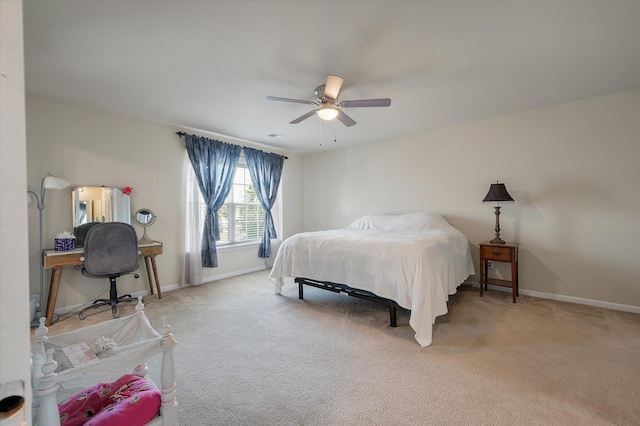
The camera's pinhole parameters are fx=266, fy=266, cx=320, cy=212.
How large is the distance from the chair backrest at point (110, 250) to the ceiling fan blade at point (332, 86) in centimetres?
254

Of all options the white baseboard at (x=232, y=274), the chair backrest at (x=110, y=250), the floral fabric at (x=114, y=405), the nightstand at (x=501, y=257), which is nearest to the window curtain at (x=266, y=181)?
the white baseboard at (x=232, y=274)

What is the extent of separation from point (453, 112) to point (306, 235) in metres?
2.46

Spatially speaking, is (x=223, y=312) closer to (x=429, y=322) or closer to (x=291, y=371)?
(x=291, y=371)

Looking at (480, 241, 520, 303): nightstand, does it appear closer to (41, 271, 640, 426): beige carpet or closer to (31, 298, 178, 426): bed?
(41, 271, 640, 426): beige carpet

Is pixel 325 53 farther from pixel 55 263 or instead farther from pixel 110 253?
pixel 55 263

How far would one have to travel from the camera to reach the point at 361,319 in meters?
2.69

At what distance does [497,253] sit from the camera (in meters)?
3.21

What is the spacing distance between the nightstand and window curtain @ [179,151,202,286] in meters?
3.92

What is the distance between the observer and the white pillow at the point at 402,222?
12.5 ft

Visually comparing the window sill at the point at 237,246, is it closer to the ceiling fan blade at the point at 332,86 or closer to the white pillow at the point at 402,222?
the white pillow at the point at 402,222

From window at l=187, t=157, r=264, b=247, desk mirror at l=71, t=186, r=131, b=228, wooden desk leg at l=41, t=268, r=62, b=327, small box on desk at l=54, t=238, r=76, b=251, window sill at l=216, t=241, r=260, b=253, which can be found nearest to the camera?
wooden desk leg at l=41, t=268, r=62, b=327

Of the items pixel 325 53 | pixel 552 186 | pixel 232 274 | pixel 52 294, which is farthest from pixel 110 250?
pixel 552 186

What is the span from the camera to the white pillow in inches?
150

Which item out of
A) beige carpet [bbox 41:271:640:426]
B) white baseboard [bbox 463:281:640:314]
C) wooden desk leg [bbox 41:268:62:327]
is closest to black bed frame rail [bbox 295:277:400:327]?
beige carpet [bbox 41:271:640:426]
